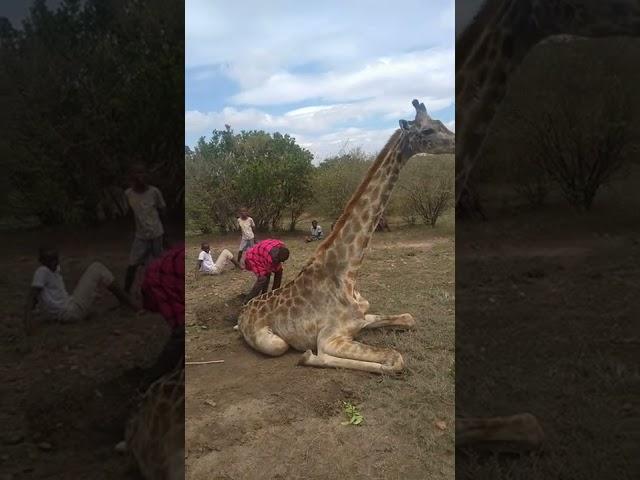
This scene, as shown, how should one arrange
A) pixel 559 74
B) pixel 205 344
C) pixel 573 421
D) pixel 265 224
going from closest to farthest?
pixel 559 74 < pixel 573 421 < pixel 205 344 < pixel 265 224

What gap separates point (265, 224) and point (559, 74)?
10847 millimetres

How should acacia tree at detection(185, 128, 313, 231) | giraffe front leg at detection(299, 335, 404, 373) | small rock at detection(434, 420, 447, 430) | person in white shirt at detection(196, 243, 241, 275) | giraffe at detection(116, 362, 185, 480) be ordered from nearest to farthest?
giraffe at detection(116, 362, 185, 480) < small rock at detection(434, 420, 447, 430) < giraffe front leg at detection(299, 335, 404, 373) < person in white shirt at detection(196, 243, 241, 275) < acacia tree at detection(185, 128, 313, 231)

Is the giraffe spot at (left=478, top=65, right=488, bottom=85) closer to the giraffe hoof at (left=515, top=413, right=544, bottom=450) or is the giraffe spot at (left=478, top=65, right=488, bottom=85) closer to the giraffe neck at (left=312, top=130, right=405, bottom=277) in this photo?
the giraffe hoof at (left=515, top=413, right=544, bottom=450)

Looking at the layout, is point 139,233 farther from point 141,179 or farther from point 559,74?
point 559,74

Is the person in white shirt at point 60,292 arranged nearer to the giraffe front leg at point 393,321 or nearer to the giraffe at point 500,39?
the giraffe at point 500,39

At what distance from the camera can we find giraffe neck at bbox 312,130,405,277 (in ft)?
16.2

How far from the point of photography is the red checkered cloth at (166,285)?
1456 mm

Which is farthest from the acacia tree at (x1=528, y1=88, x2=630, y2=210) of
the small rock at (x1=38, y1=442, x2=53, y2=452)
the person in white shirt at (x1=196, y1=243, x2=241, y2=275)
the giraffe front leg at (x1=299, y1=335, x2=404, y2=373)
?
the person in white shirt at (x1=196, y1=243, x2=241, y2=275)

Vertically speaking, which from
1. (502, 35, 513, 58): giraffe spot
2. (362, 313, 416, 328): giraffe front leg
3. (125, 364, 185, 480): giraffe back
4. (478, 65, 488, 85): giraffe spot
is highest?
(502, 35, 513, 58): giraffe spot

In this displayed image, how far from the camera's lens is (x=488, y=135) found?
200 centimetres

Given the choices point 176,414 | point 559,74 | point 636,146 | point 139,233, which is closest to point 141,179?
point 139,233

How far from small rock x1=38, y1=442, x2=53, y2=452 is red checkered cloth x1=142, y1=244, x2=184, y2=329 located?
396 mm

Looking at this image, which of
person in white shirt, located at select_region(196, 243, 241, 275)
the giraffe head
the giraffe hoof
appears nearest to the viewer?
the giraffe hoof

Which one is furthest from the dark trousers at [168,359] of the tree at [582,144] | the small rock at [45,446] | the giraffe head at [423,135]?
the giraffe head at [423,135]
